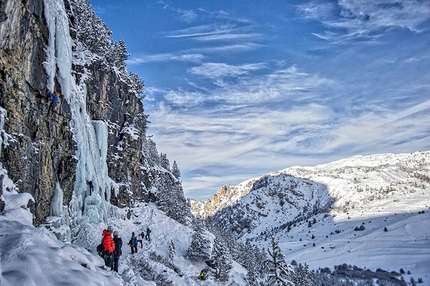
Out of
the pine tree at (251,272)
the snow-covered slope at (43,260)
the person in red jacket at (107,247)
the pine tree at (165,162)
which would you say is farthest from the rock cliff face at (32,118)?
the pine tree at (165,162)

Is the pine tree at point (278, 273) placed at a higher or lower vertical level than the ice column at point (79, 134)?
lower

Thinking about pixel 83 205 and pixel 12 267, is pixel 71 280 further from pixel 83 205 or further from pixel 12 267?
pixel 83 205

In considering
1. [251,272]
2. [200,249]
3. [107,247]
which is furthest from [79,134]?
[251,272]

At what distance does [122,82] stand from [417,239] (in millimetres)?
115308

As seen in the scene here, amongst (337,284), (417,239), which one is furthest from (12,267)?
(417,239)

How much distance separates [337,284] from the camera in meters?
61.5

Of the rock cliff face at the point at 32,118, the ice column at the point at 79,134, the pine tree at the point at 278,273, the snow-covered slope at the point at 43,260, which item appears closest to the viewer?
the snow-covered slope at the point at 43,260

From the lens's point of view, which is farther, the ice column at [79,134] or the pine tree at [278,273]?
the ice column at [79,134]

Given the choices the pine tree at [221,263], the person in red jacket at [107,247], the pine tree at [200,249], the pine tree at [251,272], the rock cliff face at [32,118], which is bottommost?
the pine tree at [251,272]

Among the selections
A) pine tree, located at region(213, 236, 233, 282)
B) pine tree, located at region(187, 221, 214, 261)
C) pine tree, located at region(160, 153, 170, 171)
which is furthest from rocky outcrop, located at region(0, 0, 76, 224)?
pine tree, located at region(160, 153, 170, 171)

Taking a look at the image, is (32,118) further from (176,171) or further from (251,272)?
(176,171)

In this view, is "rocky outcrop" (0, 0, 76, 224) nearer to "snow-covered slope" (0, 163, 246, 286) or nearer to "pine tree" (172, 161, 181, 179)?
"snow-covered slope" (0, 163, 246, 286)

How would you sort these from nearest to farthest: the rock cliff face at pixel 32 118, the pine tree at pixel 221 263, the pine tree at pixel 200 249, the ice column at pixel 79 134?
the rock cliff face at pixel 32 118, the ice column at pixel 79 134, the pine tree at pixel 221 263, the pine tree at pixel 200 249

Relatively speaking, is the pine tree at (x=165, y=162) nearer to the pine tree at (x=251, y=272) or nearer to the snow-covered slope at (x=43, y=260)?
the pine tree at (x=251, y=272)
